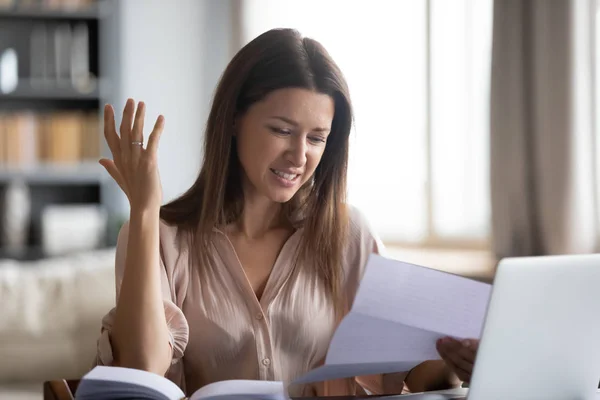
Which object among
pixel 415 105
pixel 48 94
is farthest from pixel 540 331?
pixel 48 94

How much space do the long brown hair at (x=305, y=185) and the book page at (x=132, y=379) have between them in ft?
1.55

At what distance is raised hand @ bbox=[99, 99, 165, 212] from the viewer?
1.15 meters

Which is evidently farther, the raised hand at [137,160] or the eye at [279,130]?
the eye at [279,130]

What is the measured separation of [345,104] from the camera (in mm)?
1442

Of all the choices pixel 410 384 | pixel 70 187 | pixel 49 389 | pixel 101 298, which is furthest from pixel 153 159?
pixel 70 187

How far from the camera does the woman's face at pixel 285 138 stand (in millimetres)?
1347

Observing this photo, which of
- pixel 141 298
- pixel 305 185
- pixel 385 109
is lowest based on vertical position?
pixel 141 298

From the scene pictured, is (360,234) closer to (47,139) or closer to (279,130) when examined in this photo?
(279,130)

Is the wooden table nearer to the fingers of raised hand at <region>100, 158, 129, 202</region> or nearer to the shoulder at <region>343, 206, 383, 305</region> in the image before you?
the fingers of raised hand at <region>100, 158, 129, 202</region>

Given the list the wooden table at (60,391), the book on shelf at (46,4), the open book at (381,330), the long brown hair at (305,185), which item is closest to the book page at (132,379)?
the open book at (381,330)

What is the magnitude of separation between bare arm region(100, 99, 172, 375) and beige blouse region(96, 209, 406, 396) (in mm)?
113

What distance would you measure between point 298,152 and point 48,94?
323 cm

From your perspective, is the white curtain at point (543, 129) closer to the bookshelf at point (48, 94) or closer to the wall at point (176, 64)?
the wall at point (176, 64)

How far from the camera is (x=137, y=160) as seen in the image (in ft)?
3.79
